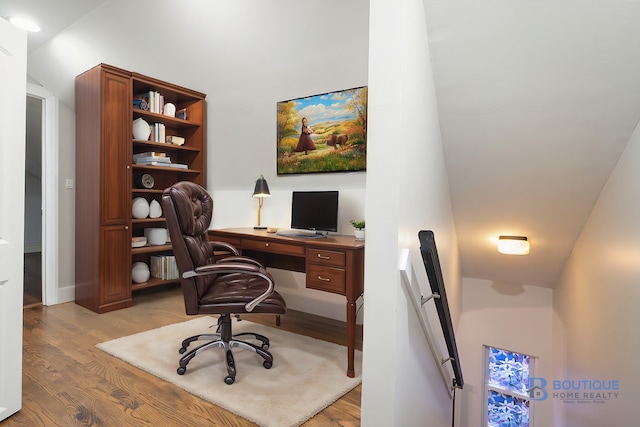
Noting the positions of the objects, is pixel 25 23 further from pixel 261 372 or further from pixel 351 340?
pixel 351 340

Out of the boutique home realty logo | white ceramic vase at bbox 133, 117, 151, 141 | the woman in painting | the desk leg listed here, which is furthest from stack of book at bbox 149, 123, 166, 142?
the boutique home realty logo

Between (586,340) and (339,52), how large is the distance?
A: 296 centimetres

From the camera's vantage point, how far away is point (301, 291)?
141 inches

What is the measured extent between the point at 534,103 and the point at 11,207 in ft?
9.23

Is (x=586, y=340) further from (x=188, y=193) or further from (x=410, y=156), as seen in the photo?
(x=188, y=193)

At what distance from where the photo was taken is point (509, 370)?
362cm

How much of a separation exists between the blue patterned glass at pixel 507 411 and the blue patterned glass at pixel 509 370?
0.11 meters

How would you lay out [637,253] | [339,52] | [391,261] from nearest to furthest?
[391,261], [637,253], [339,52]

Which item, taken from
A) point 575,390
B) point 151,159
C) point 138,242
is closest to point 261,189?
point 151,159

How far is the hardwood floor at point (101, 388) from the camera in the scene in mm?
1782

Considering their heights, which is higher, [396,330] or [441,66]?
[441,66]

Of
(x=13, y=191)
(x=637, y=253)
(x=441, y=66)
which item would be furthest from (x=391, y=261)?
(x=13, y=191)

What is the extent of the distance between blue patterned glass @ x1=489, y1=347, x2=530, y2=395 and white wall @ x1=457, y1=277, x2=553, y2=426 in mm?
124

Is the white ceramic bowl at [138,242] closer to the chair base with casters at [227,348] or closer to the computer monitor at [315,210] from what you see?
the chair base with casters at [227,348]
